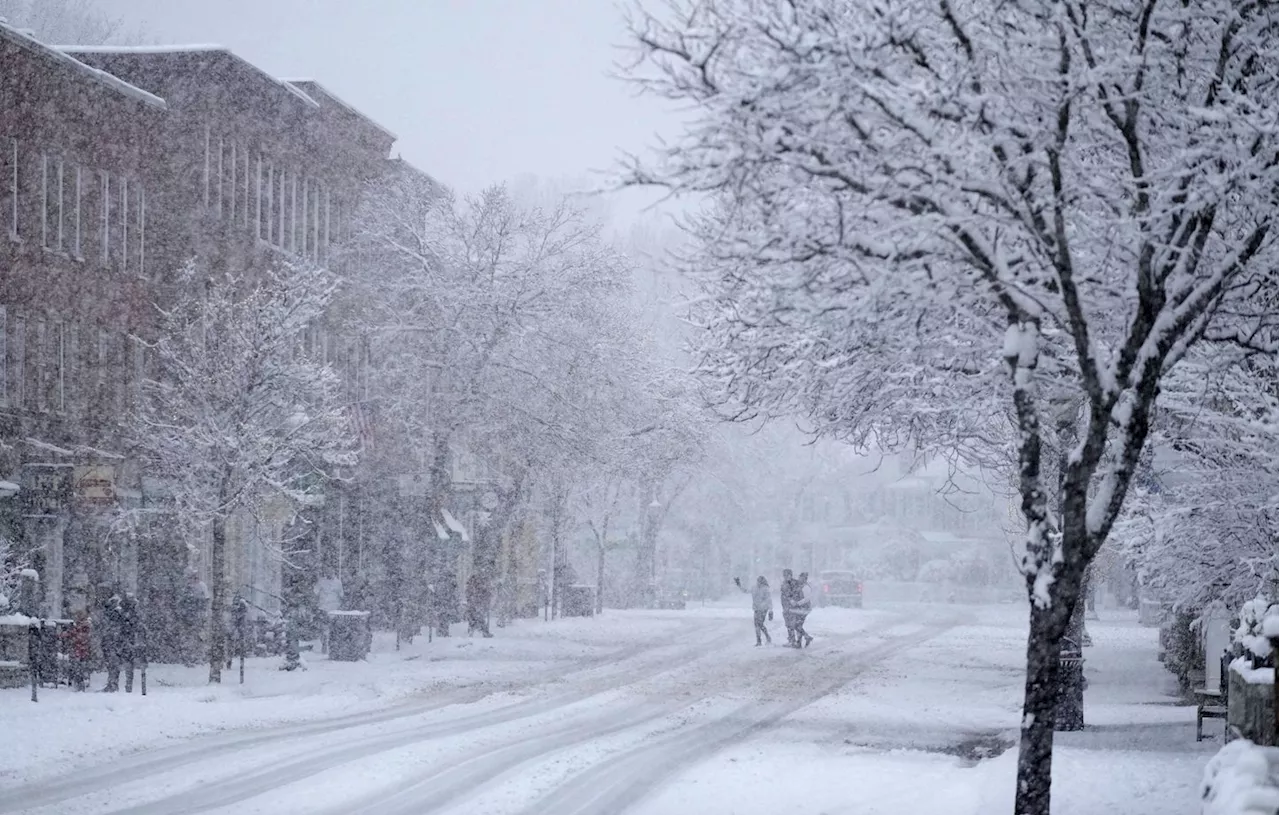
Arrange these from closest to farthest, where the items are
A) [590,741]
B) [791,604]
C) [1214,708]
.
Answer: [590,741] < [1214,708] < [791,604]

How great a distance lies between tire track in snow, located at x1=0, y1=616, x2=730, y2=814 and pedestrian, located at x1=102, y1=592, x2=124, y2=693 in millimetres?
4006

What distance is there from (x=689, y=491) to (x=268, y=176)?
105 feet

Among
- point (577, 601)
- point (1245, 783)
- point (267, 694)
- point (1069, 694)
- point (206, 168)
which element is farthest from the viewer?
point (577, 601)

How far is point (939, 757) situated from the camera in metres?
15.3

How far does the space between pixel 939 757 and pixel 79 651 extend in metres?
13.1

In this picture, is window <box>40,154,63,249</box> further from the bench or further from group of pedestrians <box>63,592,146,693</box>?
the bench

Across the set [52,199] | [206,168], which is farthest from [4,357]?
[206,168]

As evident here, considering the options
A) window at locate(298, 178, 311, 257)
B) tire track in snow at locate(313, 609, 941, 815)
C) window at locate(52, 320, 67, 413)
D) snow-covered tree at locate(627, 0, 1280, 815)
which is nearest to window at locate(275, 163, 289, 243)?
window at locate(298, 178, 311, 257)

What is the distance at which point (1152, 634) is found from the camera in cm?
4225

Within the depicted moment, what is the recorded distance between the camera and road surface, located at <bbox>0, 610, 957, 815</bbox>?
1220 cm

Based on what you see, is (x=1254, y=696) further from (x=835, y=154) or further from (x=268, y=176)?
(x=268, y=176)

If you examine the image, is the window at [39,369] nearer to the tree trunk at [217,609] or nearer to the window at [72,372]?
the window at [72,372]

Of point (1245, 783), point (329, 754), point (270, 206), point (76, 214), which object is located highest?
point (270, 206)

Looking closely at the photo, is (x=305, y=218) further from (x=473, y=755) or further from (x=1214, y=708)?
(x=1214, y=708)
